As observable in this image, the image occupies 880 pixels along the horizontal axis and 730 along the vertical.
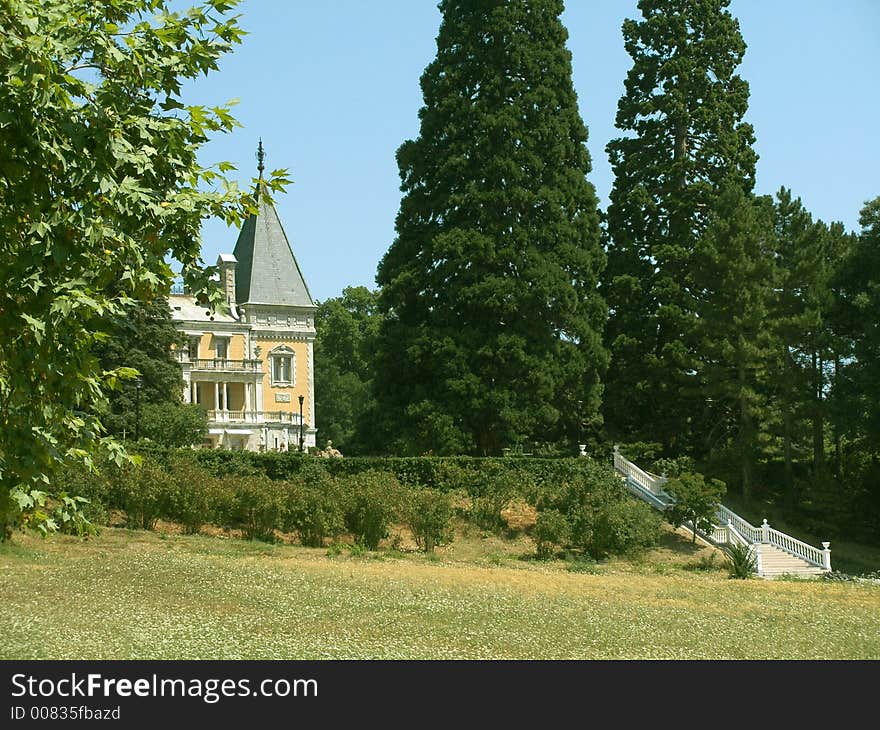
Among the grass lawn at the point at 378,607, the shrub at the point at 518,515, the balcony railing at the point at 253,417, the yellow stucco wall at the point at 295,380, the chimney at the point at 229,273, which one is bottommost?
the grass lawn at the point at 378,607

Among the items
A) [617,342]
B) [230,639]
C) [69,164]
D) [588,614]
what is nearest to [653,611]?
[588,614]

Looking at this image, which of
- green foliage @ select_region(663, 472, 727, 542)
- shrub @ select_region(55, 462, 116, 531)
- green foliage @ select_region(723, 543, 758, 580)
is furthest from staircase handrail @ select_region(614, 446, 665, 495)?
shrub @ select_region(55, 462, 116, 531)

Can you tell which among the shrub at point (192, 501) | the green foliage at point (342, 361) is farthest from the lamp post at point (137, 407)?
the green foliage at point (342, 361)

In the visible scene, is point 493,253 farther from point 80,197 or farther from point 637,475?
point 80,197

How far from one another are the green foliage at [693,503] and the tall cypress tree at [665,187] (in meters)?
6.90

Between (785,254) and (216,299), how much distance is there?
1249 inches

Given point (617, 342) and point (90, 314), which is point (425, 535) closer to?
point (617, 342)

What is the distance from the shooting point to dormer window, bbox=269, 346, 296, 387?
60.9m

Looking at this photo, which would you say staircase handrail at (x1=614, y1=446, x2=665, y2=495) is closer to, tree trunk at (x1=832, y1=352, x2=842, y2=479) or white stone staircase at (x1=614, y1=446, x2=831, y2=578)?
white stone staircase at (x1=614, y1=446, x2=831, y2=578)

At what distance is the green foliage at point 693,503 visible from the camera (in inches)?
1206

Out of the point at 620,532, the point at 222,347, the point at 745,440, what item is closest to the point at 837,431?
the point at 745,440

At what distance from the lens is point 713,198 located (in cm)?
3938

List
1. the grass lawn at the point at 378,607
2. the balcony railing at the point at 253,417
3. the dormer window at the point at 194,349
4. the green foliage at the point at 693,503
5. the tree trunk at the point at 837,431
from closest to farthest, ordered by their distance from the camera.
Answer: the grass lawn at the point at 378,607 → the green foliage at the point at 693,503 → the tree trunk at the point at 837,431 → the balcony railing at the point at 253,417 → the dormer window at the point at 194,349

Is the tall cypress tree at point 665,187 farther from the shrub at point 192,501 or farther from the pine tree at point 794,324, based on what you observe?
the shrub at point 192,501
